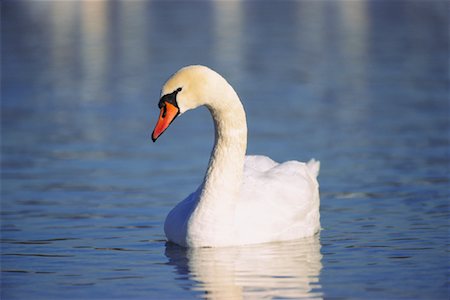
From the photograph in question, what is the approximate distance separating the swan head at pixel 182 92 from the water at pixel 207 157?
1.17 meters

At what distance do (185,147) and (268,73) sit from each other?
26.9ft

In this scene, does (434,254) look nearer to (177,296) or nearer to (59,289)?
(177,296)

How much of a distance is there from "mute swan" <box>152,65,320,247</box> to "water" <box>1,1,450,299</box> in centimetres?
17

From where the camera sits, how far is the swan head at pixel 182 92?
10.0 meters

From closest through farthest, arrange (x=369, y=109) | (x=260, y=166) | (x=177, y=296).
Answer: (x=177, y=296)
(x=260, y=166)
(x=369, y=109)

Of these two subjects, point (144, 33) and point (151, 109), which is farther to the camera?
point (144, 33)

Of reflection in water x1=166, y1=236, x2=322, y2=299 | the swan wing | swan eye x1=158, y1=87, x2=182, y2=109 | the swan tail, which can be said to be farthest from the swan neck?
the swan tail

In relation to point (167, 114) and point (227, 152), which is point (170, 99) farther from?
point (227, 152)

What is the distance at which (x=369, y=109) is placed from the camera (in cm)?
1850

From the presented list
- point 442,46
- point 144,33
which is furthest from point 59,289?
point 144,33

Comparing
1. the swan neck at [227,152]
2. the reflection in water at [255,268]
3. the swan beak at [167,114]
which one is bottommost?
the reflection in water at [255,268]

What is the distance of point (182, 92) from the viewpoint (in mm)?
10062

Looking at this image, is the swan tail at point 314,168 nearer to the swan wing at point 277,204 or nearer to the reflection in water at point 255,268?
the swan wing at point 277,204

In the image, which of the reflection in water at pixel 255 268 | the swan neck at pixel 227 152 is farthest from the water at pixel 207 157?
the swan neck at pixel 227 152
